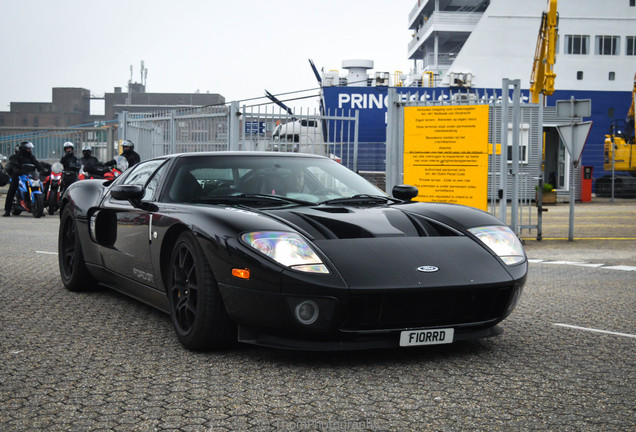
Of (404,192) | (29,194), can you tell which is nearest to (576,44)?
(29,194)

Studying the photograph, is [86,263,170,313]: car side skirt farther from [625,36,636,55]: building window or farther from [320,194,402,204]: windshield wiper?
[625,36,636,55]: building window

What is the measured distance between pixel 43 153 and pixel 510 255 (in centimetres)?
3115

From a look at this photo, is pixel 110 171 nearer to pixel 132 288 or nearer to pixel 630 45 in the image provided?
pixel 132 288

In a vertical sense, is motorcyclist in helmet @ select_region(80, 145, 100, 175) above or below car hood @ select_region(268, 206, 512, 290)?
above

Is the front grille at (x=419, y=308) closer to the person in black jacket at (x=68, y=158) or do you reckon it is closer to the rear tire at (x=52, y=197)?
the rear tire at (x=52, y=197)

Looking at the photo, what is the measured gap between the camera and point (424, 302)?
399cm

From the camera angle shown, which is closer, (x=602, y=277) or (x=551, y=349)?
(x=551, y=349)

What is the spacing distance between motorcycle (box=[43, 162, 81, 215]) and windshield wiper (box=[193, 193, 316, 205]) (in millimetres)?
13743

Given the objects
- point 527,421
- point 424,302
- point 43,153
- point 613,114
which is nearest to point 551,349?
point 424,302

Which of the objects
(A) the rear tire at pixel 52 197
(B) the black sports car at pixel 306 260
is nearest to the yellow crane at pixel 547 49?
(A) the rear tire at pixel 52 197

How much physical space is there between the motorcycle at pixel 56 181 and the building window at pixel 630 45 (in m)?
37.2

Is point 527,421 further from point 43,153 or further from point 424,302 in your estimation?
point 43,153

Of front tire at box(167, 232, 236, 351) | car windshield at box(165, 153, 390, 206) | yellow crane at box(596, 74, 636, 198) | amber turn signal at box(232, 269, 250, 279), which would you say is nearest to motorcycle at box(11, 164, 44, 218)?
car windshield at box(165, 153, 390, 206)

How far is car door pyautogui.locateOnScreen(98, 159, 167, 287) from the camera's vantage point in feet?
16.8
